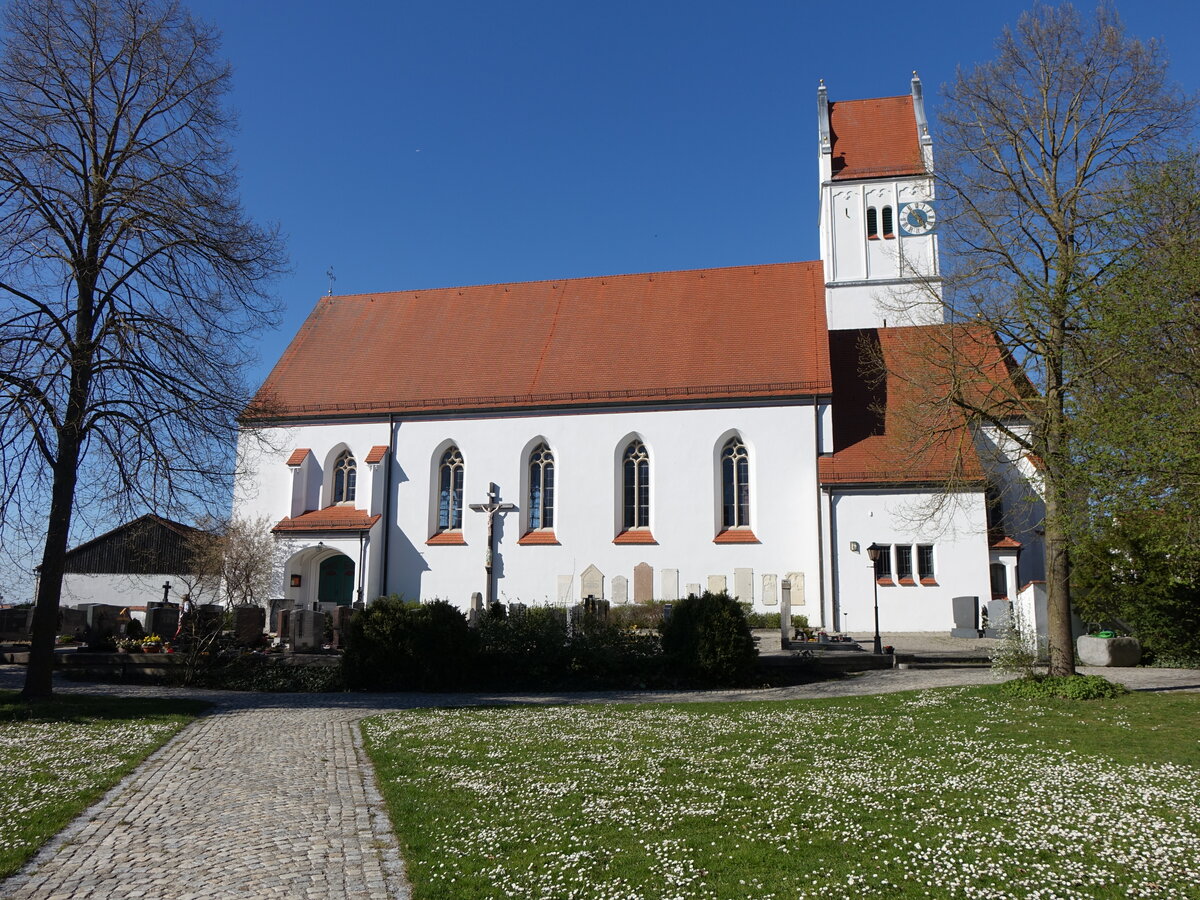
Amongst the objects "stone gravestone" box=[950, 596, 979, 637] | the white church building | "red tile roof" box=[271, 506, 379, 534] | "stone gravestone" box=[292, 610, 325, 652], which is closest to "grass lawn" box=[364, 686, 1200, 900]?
"stone gravestone" box=[292, 610, 325, 652]

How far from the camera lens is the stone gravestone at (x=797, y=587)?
27.7 m

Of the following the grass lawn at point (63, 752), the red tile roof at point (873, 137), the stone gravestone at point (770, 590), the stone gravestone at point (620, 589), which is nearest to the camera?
the grass lawn at point (63, 752)

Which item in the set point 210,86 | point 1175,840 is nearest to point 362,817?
point 1175,840

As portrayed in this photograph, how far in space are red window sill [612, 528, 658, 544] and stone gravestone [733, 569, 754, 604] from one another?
2.84 m

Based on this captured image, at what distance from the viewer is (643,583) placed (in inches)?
1143

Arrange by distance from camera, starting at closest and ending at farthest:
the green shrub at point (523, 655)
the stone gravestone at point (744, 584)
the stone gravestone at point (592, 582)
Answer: the green shrub at point (523, 655) < the stone gravestone at point (744, 584) < the stone gravestone at point (592, 582)

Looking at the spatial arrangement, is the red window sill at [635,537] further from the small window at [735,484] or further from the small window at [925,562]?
the small window at [925,562]

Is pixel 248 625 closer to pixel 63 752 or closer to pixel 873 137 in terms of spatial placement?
pixel 63 752

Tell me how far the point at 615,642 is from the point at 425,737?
7.09m

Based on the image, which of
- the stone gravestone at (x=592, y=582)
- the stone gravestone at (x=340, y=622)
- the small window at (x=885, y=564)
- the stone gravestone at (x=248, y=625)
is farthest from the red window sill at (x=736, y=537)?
the stone gravestone at (x=248, y=625)

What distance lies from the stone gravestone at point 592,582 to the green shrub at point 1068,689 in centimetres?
1674

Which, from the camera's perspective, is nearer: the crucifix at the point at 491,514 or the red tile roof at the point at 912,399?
the red tile roof at the point at 912,399

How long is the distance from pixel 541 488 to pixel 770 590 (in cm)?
852

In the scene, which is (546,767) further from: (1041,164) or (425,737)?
(1041,164)
